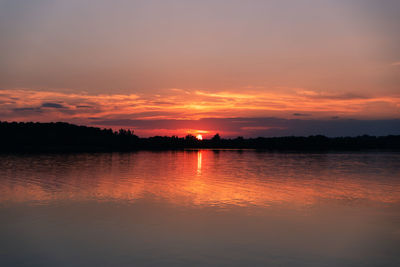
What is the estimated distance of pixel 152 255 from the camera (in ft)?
50.3

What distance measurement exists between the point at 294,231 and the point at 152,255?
8.46m

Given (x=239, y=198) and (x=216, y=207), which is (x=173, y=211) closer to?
(x=216, y=207)

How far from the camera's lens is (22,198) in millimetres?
27734

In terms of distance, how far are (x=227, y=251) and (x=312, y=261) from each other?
368 cm

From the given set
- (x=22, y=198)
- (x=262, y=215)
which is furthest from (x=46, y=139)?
(x=262, y=215)

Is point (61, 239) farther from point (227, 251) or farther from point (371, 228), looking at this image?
point (371, 228)

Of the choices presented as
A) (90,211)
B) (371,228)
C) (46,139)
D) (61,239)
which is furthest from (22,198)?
(46,139)

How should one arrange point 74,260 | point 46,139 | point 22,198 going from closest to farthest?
→ point 74,260 → point 22,198 → point 46,139

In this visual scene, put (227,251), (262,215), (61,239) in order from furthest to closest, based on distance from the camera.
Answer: (262,215)
(61,239)
(227,251)

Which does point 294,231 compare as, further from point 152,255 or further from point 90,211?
point 90,211

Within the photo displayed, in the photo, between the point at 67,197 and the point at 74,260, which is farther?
the point at 67,197

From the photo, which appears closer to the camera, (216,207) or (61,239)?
(61,239)

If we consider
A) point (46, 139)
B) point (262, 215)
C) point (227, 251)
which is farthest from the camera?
point (46, 139)

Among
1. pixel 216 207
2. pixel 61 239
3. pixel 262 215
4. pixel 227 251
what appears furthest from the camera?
pixel 216 207
